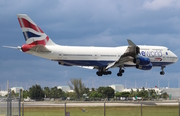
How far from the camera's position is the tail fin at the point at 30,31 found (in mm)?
48719

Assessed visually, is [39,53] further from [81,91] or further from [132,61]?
[81,91]

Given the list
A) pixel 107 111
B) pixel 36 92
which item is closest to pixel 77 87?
pixel 36 92

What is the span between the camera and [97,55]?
5275 cm

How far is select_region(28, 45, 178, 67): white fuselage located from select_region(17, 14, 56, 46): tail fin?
4.63 ft

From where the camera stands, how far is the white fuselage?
164ft

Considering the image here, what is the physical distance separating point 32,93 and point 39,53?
3109 centimetres

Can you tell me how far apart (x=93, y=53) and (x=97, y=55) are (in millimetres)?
741

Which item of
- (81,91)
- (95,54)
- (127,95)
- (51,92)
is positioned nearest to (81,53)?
(95,54)

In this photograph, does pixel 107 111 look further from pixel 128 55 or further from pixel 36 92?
pixel 36 92

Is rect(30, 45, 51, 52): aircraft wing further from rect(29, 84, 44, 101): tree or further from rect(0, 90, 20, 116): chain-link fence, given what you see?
rect(29, 84, 44, 101): tree

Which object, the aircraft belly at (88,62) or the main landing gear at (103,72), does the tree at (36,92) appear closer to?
the main landing gear at (103,72)

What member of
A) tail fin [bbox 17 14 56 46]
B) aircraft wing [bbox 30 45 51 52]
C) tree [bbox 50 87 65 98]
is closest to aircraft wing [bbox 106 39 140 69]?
aircraft wing [bbox 30 45 51 52]

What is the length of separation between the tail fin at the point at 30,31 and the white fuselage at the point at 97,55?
1412 mm

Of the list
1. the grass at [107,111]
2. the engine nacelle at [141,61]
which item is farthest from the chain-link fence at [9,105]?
the engine nacelle at [141,61]
